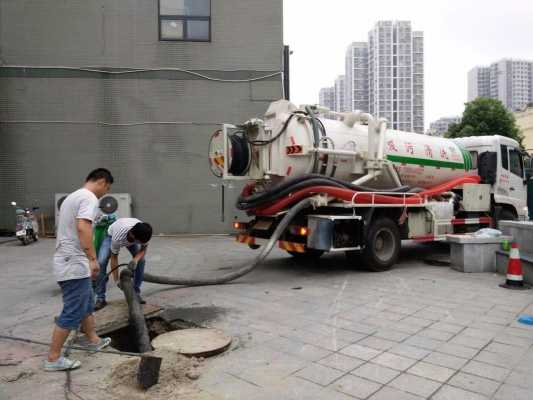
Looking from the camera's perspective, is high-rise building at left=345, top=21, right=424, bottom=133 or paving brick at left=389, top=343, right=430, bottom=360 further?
high-rise building at left=345, top=21, right=424, bottom=133

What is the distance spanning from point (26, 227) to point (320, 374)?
10.6 m

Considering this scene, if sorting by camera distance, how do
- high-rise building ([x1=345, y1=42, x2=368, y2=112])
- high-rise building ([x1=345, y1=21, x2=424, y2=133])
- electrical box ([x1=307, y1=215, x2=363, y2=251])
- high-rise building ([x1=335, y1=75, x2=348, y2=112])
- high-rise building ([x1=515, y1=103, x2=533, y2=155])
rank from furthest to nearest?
high-rise building ([x1=515, y1=103, x2=533, y2=155]) → high-rise building ([x1=335, y1=75, x2=348, y2=112]) → high-rise building ([x1=345, y1=42, x2=368, y2=112]) → high-rise building ([x1=345, y1=21, x2=424, y2=133]) → electrical box ([x1=307, y1=215, x2=363, y2=251])

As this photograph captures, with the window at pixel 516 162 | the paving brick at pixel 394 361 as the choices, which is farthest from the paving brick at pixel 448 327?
the window at pixel 516 162

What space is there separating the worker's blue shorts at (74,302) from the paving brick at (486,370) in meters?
3.21

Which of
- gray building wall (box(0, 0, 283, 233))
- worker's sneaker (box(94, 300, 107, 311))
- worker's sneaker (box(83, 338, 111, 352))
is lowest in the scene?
worker's sneaker (box(83, 338, 111, 352))

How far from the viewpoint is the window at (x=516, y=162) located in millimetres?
10781

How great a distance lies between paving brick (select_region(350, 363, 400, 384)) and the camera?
353 centimetres

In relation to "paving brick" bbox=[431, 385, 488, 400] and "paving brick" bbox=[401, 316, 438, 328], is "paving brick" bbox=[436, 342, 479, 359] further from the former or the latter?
"paving brick" bbox=[431, 385, 488, 400]

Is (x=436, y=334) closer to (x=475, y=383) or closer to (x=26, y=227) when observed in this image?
(x=475, y=383)

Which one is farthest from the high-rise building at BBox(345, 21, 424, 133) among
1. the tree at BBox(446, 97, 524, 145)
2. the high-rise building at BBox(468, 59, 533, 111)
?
the high-rise building at BBox(468, 59, 533, 111)

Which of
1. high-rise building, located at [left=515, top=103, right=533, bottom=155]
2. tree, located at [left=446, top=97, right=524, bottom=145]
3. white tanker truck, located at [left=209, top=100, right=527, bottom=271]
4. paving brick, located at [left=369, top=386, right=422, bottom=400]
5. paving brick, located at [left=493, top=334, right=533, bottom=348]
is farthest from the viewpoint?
high-rise building, located at [left=515, top=103, right=533, bottom=155]

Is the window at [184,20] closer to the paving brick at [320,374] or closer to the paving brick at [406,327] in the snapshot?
the paving brick at [406,327]

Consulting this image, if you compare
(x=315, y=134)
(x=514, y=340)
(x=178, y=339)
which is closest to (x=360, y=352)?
(x=514, y=340)

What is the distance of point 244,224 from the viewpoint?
848cm
